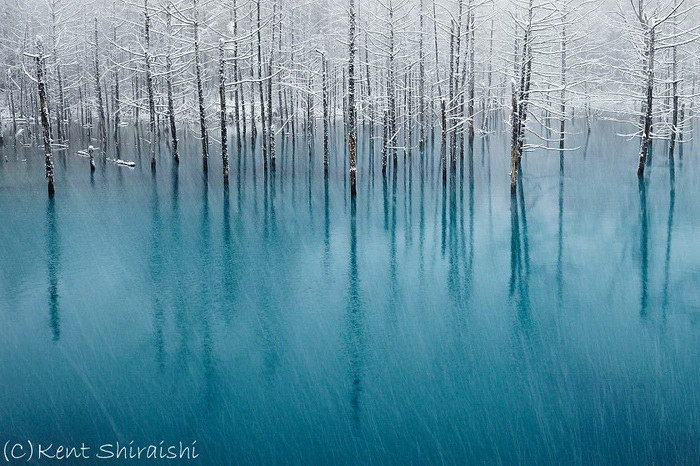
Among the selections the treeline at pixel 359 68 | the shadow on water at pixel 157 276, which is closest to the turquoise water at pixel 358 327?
the shadow on water at pixel 157 276

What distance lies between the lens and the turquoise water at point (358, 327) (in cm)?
788

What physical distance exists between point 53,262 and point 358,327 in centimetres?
923

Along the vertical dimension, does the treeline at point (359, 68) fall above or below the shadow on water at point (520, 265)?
above

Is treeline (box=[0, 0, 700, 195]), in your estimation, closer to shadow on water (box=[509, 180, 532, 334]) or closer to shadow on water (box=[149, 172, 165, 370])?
shadow on water (box=[509, 180, 532, 334])

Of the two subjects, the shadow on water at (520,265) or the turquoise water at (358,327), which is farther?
the shadow on water at (520,265)

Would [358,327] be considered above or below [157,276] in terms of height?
below

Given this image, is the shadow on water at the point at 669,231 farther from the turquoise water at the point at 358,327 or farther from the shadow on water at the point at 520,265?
the shadow on water at the point at 520,265

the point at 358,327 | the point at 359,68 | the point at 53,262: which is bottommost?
the point at 358,327

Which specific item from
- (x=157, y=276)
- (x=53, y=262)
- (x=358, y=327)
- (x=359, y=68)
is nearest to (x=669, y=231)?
(x=358, y=327)

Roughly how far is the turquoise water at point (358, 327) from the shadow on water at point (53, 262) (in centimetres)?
7

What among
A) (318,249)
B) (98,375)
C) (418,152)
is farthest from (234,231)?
(418,152)

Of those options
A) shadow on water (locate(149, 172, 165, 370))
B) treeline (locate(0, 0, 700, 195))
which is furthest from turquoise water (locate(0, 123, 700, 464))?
treeline (locate(0, 0, 700, 195))

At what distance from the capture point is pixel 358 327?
1162cm

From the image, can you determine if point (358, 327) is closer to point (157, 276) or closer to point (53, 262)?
point (157, 276)
